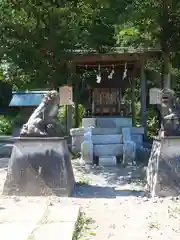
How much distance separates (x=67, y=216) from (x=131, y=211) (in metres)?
1.08

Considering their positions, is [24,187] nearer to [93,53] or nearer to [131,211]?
[131,211]

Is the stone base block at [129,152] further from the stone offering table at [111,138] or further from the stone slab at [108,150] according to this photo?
the stone slab at [108,150]

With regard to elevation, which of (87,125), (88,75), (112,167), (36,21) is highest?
(36,21)

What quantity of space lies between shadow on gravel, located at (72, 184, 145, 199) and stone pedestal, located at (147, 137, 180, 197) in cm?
36

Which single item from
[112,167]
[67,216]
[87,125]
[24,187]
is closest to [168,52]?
[87,125]

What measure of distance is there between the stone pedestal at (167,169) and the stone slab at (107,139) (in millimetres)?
4749

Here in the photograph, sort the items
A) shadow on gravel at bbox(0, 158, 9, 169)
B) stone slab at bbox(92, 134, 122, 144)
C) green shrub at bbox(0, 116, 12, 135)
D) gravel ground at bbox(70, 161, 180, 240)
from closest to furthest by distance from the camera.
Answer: gravel ground at bbox(70, 161, 180, 240) → shadow on gravel at bbox(0, 158, 9, 169) → stone slab at bbox(92, 134, 122, 144) → green shrub at bbox(0, 116, 12, 135)

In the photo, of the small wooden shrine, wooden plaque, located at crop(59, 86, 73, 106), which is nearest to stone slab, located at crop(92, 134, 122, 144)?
wooden plaque, located at crop(59, 86, 73, 106)

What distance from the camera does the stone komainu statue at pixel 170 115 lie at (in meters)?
6.94

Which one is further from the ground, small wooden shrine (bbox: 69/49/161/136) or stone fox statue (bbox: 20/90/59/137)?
small wooden shrine (bbox: 69/49/161/136)

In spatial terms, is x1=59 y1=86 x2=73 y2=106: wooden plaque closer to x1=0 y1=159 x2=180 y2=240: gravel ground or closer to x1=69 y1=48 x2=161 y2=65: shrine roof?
x1=69 y1=48 x2=161 y2=65: shrine roof

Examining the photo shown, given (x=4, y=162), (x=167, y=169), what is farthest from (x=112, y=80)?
(x=167, y=169)

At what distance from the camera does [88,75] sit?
50.8 feet

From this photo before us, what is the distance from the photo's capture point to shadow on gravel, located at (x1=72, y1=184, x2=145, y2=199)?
22.8 ft
